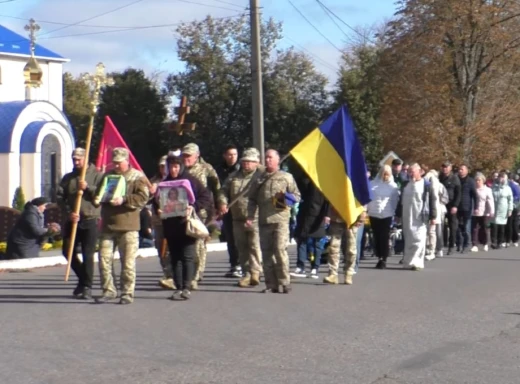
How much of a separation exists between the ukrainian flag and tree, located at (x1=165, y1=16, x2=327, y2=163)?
42856mm

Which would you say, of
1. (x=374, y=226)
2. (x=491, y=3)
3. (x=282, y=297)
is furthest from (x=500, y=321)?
(x=491, y=3)

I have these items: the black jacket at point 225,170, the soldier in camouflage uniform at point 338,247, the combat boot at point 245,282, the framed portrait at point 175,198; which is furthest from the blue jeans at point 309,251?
the framed portrait at point 175,198

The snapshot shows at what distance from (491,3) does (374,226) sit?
93.4 ft

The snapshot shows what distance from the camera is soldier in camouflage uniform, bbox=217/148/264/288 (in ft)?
47.3

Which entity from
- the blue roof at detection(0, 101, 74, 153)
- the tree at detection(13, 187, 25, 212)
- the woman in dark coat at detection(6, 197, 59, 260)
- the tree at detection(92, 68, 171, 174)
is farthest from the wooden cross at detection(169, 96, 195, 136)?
the tree at detection(92, 68, 171, 174)

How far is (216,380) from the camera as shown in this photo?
823cm

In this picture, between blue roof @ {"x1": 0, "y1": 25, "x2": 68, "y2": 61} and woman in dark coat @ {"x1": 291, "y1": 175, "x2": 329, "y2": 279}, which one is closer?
woman in dark coat @ {"x1": 291, "y1": 175, "x2": 329, "y2": 279}

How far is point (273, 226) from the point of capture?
13.8m

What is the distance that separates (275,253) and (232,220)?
166cm

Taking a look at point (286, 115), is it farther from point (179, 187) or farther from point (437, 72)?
point (179, 187)

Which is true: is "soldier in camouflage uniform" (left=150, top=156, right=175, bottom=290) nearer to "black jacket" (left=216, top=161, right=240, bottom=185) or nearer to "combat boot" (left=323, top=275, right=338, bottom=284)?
"black jacket" (left=216, top=161, right=240, bottom=185)

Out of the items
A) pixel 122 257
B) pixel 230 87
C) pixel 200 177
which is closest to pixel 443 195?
pixel 200 177

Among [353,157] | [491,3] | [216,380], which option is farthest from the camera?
[491,3]

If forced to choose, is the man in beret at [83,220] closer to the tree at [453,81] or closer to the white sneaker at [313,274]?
the white sneaker at [313,274]
